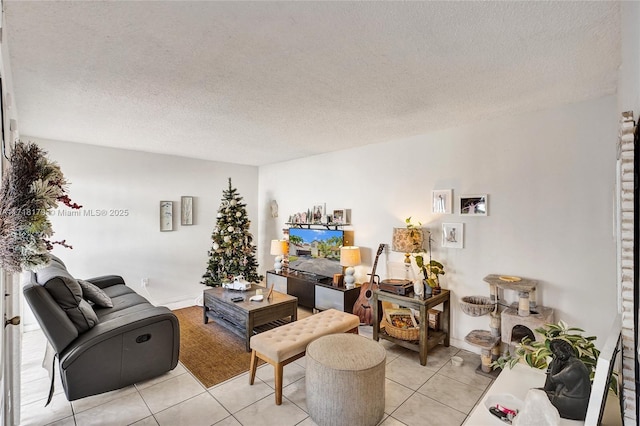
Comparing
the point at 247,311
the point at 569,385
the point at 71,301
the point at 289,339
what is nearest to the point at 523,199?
the point at 569,385

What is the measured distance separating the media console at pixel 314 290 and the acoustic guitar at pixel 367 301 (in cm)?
15

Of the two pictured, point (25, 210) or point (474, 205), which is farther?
point (474, 205)

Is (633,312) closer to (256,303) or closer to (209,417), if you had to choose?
(209,417)

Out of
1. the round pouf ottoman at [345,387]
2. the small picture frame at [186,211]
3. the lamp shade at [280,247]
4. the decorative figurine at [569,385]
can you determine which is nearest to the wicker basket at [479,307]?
the round pouf ottoman at [345,387]

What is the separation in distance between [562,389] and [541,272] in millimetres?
1808

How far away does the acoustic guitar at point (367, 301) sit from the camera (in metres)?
3.72

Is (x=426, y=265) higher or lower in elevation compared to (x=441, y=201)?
lower

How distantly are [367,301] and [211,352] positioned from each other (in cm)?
189

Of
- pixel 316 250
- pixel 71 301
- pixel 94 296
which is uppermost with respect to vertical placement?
pixel 316 250

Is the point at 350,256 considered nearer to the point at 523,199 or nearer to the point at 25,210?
the point at 523,199

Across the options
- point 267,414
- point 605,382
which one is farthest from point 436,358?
point 605,382

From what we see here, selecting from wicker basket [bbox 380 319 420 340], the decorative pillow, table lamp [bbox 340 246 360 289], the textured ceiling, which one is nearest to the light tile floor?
wicker basket [bbox 380 319 420 340]

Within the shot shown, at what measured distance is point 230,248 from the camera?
15.0ft

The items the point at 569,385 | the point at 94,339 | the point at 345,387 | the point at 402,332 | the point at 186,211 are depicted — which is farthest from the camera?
the point at 186,211
